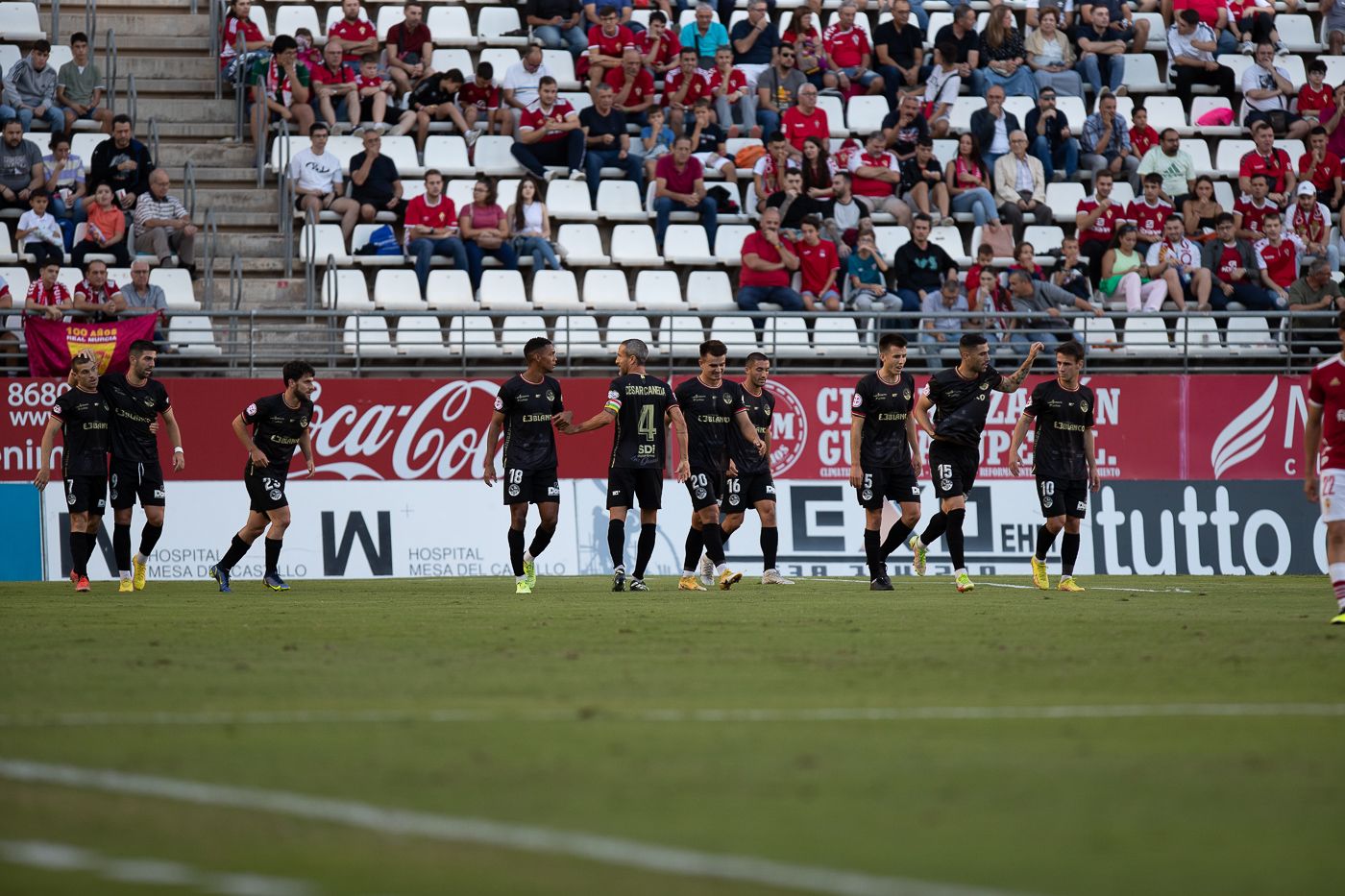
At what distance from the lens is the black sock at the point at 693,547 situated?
1809 centimetres

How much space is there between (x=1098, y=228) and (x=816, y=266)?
4695mm

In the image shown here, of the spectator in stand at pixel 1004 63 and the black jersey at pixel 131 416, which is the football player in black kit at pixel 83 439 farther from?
the spectator in stand at pixel 1004 63

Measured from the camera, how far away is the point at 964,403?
18328mm

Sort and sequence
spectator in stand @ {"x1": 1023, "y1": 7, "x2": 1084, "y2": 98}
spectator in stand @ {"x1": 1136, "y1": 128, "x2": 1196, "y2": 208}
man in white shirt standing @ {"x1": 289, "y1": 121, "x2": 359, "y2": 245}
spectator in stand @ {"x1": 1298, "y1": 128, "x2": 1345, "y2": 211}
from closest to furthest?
1. man in white shirt standing @ {"x1": 289, "y1": 121, "x2": 359, "y2": 245}
2. spectator in stand @ {"x1": 1136, "y1": 128, "x2": 1196, "y2": 208}
3. spectator in stand @ {"x1": 1298, "y1": 128, "x2": 1345, "y2": 211}
4. spectator in stand @ {"x1": 1023, "y1": 7, "x2": 1084, "y2": 98}

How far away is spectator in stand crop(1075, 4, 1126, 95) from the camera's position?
2936 cm

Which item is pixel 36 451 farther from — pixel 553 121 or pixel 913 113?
pixel 913 113

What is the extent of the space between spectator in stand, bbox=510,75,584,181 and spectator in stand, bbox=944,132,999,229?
224 inches

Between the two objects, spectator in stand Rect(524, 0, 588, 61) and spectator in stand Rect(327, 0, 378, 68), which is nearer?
spectator in stand Rect(327, 0, 378, 68)

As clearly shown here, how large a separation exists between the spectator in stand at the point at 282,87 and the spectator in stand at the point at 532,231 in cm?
353

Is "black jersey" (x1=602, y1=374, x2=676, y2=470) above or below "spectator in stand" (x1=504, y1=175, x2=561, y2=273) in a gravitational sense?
below

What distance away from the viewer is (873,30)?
29250 mm

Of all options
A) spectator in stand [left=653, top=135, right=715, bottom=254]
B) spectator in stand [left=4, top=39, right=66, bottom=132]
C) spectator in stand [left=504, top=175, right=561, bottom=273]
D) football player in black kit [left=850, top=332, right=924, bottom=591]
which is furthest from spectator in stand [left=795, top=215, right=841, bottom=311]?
spectator in stand [left=4, top=39, right=66, bottom=132]

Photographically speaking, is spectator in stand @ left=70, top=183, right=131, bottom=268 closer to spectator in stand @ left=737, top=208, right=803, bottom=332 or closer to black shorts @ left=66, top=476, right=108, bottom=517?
black shorts @ left=66, top=476, right=108, bottom=517

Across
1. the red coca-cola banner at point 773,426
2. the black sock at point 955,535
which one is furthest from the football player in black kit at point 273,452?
the black sock at point 955,535
